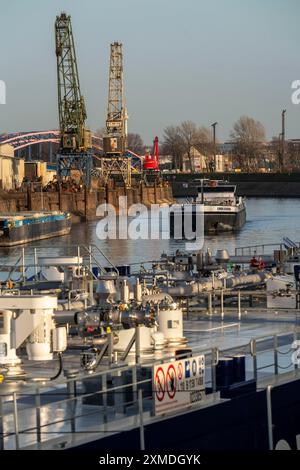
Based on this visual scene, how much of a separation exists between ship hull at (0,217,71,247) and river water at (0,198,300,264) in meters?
0.47

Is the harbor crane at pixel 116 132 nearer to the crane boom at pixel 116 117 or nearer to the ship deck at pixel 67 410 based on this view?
the crane boom at pixel 116 117

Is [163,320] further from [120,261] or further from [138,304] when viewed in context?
[120,261]

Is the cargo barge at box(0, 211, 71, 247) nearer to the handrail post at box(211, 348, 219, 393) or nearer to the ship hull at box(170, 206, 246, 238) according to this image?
the ship hull at box(170, 206, 246, 238)

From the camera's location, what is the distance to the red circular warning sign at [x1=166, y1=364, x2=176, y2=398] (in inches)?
300

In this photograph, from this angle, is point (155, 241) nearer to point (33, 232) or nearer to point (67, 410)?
point (33, 232)

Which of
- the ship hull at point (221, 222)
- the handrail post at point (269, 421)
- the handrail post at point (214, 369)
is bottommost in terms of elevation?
→ the ship hull at point (221, 222)

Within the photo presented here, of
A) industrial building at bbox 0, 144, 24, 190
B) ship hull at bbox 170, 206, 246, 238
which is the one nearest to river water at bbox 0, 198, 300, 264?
ship hull at bbox 170, 206, 246, 238

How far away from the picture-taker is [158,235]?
50031 millimetres

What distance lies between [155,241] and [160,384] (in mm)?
39018

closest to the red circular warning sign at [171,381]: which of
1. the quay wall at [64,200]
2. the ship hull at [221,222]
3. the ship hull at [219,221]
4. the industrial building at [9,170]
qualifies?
the ship hull at [219,221]

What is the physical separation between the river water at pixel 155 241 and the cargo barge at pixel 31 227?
522 mm

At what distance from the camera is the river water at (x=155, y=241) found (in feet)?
132

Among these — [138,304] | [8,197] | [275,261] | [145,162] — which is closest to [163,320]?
[138,304]
